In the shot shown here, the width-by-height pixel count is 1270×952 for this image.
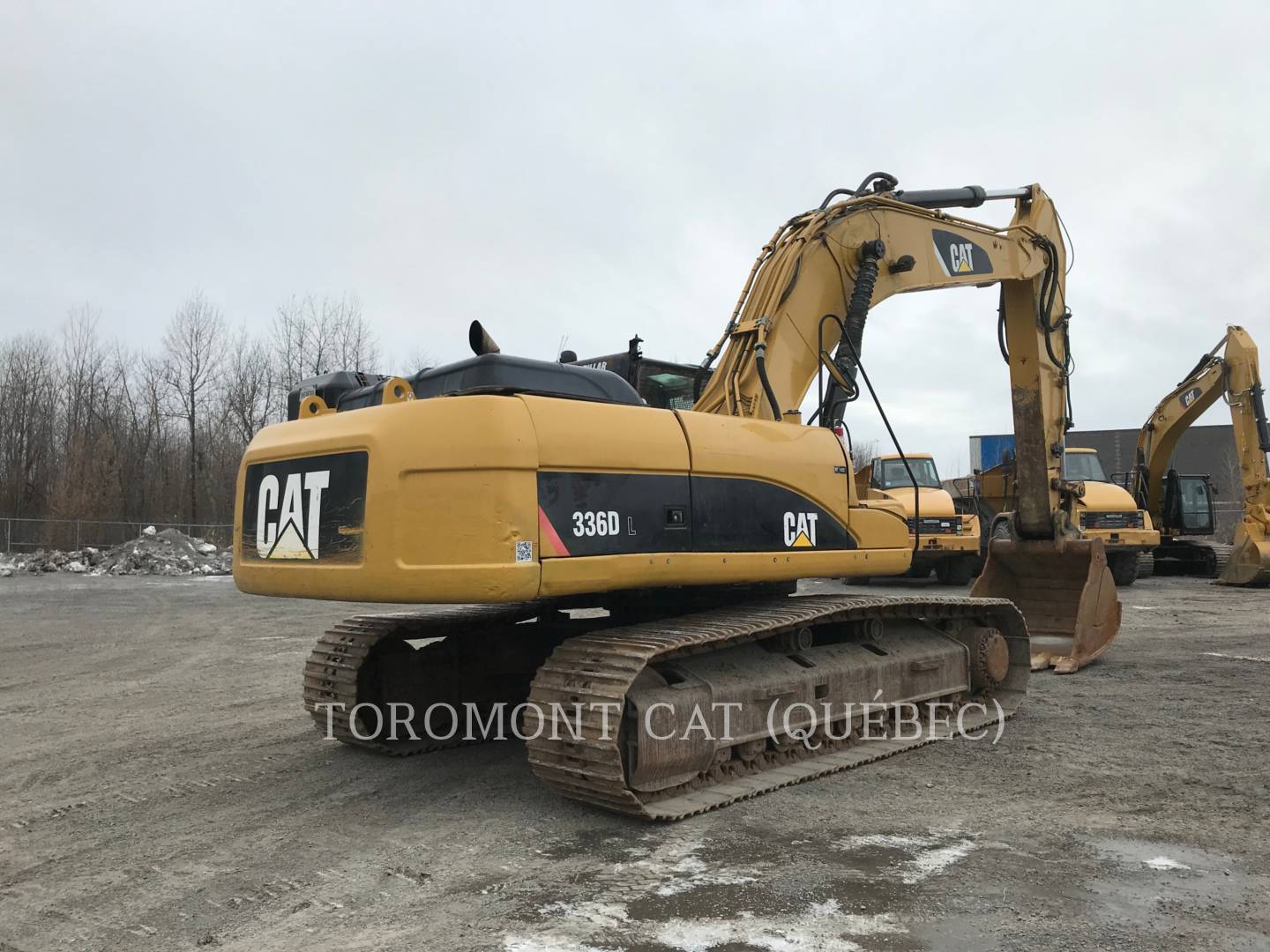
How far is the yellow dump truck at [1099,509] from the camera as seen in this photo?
16734mm

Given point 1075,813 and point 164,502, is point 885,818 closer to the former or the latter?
point 1075,813

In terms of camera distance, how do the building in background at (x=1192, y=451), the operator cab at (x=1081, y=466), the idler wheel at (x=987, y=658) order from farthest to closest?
the building in background at (x=1192, y=451) → the operator cab at (x=1081, y=466) → the idler wheel at (x=987, y=658)

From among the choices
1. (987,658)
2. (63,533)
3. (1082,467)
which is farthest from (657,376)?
(63,533)

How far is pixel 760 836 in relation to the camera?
168 inches

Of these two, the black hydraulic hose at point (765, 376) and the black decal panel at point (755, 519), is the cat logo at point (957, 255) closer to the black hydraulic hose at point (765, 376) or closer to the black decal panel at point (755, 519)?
the black hydraulic hose at point (765, 376)

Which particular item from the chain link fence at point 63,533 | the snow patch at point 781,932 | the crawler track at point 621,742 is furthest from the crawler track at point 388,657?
the chain link fence at point 63,533

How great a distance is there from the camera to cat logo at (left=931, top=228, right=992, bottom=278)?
7.41 metres

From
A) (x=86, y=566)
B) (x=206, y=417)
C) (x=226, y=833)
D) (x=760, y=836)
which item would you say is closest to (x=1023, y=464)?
(x=760, y=836)

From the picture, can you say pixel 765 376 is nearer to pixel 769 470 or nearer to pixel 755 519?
pixel 769 470

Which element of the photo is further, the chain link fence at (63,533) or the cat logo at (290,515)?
the chain link fence at (63,533)

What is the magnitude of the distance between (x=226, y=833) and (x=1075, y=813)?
3.93 metres

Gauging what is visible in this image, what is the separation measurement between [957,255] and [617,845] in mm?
5411

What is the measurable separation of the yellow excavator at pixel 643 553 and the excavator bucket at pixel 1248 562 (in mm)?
12555

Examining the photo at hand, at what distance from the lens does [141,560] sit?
1001 inches
